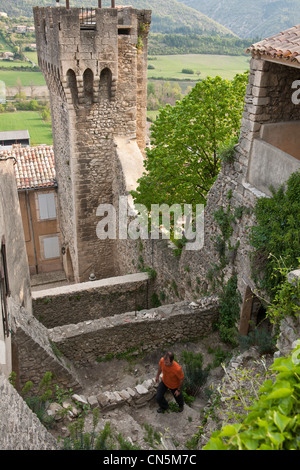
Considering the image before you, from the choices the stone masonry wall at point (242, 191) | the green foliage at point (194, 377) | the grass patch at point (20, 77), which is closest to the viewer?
the stone masonry wall at point (242, 191)

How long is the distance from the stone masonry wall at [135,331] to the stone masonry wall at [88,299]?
7.51ft

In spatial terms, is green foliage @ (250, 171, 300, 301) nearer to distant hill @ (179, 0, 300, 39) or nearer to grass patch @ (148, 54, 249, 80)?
grass patch @ (148, 54, 249, 80)

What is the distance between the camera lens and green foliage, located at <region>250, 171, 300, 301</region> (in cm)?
598

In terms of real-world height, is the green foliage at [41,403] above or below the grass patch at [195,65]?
above

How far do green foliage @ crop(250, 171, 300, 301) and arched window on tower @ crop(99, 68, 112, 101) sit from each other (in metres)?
7.43

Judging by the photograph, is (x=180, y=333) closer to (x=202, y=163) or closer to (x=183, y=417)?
(x=183, y=417)

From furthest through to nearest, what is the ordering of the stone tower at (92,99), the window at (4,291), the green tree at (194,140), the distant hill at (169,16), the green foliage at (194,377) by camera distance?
the distant hill at (169,16)
the stone tower at (92,99)
the green tree at (194,140)
the green foliage at (194,377)
the window at (4,291)

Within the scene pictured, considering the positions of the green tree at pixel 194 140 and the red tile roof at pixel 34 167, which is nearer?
the green tree at pixel 194 140

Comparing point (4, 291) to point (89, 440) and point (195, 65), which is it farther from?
point (195, 65)

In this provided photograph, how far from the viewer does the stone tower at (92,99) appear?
11609 millimetres

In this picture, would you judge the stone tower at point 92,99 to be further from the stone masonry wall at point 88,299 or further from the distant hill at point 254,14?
the distant hill at point 254,14

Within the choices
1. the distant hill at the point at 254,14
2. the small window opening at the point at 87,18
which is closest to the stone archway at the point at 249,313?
the small window opening at the point at 87,18

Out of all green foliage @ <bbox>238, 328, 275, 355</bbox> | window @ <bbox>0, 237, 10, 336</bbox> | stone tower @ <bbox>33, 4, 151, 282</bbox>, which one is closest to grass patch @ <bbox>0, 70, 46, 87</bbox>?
stone tower @ <bbox>33, 4, 151, 282</bbox>
